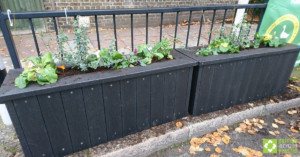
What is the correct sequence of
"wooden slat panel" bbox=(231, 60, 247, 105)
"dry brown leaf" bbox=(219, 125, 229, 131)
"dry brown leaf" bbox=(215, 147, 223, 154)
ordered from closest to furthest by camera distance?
"dry brown leaf" bbox=(215, 147, 223, 154) → "wooden slat panel" bbox=(231, 60, 247, 105) → "dry brown leaf" bbox=(219, 125, 229, 131)

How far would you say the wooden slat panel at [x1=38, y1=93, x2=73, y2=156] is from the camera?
182 cm

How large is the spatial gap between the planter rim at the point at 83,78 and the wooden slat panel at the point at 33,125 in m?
0.08

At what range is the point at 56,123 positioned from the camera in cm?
194

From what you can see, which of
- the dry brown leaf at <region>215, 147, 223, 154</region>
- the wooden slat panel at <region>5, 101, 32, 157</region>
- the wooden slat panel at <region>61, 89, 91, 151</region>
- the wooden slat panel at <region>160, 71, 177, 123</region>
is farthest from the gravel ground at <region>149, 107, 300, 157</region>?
the wooden slat panel at <region>5, 101, 32, 157</region>

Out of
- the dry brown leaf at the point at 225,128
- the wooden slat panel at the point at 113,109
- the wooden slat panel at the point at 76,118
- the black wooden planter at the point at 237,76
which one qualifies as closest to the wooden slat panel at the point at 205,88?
the black wooden planter at the point at 237,76

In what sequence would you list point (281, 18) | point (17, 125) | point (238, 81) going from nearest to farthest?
point (17, 125) → point (238, 81) → point (281, 18)

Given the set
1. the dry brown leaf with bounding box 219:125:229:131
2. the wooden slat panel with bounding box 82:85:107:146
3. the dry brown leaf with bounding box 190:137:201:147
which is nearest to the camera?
the wooden slat panel with bounding box 82:85:107:146

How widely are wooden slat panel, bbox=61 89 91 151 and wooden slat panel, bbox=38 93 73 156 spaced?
4 cm

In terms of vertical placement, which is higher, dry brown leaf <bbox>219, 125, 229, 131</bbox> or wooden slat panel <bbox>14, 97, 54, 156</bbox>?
wooden slat panel <bbox>14, 97, 54, 156</bbox>

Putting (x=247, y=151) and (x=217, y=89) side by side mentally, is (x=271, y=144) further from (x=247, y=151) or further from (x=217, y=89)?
(x=217, y=89)

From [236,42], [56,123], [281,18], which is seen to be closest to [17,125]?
[56,123]

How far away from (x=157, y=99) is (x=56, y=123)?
1.08m

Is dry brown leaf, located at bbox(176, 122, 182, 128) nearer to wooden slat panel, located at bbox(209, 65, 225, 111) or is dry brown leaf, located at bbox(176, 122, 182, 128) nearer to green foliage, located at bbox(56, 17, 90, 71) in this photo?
wooden slat panel, located at bbox(209, 65, 225, 111)

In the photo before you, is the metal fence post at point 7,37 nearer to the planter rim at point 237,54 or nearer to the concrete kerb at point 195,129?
the concrete kerb at point 195,129
